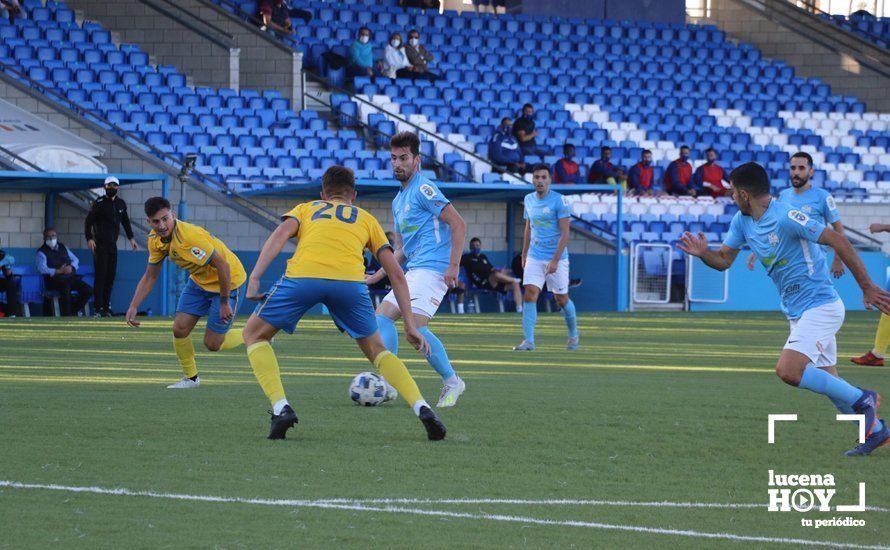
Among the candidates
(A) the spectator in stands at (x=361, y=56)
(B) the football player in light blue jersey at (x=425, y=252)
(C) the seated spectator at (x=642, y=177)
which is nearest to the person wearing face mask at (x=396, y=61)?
(A) the spectator in stands at (x=361, y=56)

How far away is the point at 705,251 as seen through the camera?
350 inches

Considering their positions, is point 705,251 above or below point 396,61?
below

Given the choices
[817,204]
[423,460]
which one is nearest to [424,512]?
[423,460]

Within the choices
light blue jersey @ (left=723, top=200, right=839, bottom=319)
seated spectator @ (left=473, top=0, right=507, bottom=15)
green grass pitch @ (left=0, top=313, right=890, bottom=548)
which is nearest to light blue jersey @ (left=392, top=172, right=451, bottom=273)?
green grass pitch @ (left=0, top=313, right=890, bottom=548)

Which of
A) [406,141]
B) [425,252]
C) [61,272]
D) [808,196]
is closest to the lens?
[406,141]

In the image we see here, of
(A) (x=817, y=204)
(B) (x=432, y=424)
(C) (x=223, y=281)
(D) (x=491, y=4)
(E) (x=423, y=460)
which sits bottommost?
(E) (x=423, y=460)

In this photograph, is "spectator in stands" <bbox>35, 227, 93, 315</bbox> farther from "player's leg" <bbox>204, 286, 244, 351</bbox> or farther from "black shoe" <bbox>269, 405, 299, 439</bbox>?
"black shoe" <bbox>269, 405, 299, 439</bbox>

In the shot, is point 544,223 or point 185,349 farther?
point 544,223

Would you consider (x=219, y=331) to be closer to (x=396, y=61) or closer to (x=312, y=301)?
(x=312, y=301)

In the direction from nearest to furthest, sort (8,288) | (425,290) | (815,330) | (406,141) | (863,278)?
(863,278), (815,330), (406,141), (425,290), (8,288)

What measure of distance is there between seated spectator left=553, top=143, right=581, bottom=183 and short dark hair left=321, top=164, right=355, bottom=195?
67.4 feet

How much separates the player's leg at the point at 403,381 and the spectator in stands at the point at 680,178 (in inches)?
914

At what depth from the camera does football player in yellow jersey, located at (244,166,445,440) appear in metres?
8.85

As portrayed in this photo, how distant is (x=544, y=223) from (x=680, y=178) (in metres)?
14.6
